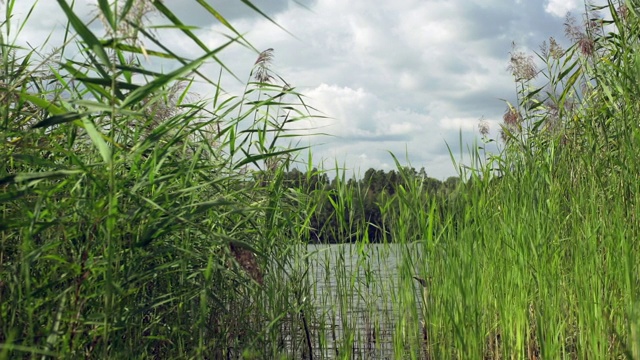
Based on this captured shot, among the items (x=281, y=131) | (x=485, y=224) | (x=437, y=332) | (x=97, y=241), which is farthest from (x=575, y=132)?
(x=97, y=241)

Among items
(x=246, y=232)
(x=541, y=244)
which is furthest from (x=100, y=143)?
(x=541, y=244)

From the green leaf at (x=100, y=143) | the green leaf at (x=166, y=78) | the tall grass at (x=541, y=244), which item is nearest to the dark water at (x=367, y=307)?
the tall grass at (x=541, y=244)

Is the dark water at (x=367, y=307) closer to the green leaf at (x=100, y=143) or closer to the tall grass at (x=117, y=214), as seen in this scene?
the tall grass at (x=117, y=214)

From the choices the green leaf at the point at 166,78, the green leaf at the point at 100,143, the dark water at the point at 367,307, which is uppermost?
the green leaf at the point at 166,78

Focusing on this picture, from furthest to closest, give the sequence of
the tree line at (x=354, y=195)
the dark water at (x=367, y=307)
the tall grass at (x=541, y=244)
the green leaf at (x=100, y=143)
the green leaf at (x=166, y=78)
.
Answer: the tree line at (x=354, y=195) < the dark water at (x=367, y=307) < the tall grass at (x=541, y=244) < the green leaf at (x=166, y=78) < the green leaf at (x=100, y=143)

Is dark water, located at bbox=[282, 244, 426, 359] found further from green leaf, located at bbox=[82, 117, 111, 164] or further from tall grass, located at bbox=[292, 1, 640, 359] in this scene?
green leaf, located at bbox=[82, 117, 111, 164]

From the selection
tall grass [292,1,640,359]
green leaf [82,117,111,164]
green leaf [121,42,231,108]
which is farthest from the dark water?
green leaf [82,117,111,164]

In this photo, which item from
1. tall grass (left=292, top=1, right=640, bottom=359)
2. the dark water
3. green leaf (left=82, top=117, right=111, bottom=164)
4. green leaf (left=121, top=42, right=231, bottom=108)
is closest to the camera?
green leaf (left=82, top=117, right=111, bottom=164)

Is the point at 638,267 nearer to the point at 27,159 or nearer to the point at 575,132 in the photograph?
the point at 575,132

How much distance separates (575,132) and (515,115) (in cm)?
113

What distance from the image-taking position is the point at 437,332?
140 inches

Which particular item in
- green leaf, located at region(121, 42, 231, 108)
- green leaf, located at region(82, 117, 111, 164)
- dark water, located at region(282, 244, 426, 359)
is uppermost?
green leaf, located at region(121, 42, 231, 108)

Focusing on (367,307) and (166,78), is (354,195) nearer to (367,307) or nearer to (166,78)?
(367,307)

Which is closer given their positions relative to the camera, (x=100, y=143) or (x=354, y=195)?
(x=100, y=143)
